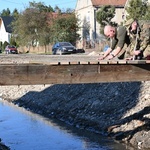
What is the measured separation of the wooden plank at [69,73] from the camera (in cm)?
1106

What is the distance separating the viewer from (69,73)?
11477mm

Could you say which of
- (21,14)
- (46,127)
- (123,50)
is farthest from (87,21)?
(123,50)

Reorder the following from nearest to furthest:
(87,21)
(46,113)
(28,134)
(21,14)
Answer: (28,134)
(46,113)
(87,21)
(21,14)

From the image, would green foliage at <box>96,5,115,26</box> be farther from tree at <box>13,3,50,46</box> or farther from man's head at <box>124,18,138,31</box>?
man's head at <box>124,18,138,31</box>

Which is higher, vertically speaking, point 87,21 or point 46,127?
point 87,21

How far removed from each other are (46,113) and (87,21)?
44351 millimetres

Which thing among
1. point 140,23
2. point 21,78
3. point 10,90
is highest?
point 140,23

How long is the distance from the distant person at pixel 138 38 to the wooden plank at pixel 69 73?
0.30 meters

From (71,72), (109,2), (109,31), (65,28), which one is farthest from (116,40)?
(109,2)

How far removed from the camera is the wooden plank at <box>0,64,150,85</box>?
11062 mm

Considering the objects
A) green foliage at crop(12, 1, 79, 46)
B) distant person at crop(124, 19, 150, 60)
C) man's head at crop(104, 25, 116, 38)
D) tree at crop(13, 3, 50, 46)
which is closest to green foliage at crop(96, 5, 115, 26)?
green foliage at crop(12, 1, 79, 46)

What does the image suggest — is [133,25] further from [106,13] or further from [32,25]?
[32,25]

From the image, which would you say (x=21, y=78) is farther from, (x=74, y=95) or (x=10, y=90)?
(x=10, y=90)

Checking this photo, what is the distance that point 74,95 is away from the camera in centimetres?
2528
